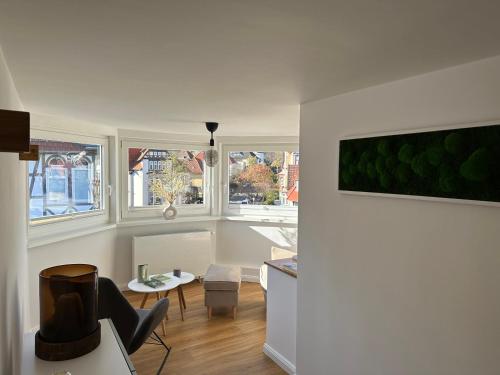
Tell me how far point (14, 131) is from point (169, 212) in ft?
13.3

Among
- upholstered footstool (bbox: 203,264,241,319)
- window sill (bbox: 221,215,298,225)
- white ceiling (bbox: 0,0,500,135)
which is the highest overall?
white ceiling (bbox: 0,0,500,135)

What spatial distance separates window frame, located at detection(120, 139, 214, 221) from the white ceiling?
8.13 ft

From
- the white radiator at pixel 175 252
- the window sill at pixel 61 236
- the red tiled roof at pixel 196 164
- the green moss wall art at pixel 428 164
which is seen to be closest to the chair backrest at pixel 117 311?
the window sill at pixel 61 236

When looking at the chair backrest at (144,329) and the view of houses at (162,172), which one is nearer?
A: the chair backrest at (144,329)

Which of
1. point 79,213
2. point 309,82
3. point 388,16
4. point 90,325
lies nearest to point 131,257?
point 79,213

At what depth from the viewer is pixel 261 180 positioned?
208 inches

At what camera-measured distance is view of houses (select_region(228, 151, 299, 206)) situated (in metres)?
5.15

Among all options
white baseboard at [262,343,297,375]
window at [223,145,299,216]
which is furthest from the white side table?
window at [223,145,299,216]

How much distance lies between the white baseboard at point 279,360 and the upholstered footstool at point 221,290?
783 millimetres

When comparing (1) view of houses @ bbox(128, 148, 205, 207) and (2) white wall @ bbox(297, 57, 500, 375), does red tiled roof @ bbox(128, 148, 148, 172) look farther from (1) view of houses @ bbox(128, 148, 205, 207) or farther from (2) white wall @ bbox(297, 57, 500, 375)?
(2) white wall @ bbox(297, 57, 500, 375)

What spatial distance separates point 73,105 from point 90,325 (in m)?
1.86

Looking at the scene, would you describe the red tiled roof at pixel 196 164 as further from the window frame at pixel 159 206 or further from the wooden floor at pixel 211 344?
the wooden floor at pixel 211 344

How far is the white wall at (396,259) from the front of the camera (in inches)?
59.9

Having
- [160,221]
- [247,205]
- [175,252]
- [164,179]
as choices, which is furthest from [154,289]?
[247,205]
